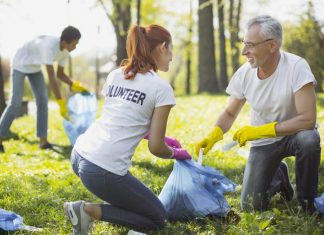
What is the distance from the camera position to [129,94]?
283 cm

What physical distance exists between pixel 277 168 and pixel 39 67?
132 inches

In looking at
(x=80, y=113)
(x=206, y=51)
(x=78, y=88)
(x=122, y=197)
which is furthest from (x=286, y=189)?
(x=206, y=51)

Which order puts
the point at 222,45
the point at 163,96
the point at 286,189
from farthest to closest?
Answer: the point at 222,45
the point at 286,189
the point at 163,96

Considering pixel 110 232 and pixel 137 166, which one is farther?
pixel 137 166

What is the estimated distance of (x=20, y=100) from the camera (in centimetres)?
579

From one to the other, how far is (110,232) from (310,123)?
140 centimetres

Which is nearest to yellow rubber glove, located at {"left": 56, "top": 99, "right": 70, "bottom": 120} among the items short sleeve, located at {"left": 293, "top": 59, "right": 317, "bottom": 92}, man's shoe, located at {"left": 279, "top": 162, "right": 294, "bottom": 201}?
man's shoe, located at {"left": 279, "top": 162, "right": 294, "bottom": 201}

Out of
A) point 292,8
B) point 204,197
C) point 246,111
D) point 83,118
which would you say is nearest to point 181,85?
point 292,8

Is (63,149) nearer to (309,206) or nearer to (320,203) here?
(309,206)

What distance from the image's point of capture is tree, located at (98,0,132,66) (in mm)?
13695

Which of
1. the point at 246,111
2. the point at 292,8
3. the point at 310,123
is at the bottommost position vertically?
the point at 246,111

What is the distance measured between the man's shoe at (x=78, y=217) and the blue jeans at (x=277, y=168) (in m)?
1.04

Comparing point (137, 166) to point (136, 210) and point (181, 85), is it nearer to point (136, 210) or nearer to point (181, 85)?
point (136, 210)

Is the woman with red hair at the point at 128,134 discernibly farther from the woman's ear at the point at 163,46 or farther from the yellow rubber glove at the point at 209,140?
the yellow rubber glove at the point at 209,140
